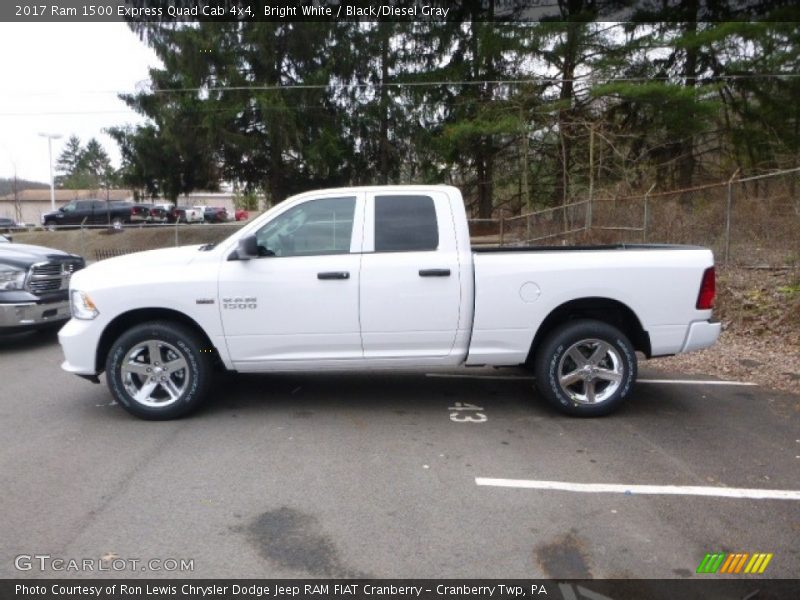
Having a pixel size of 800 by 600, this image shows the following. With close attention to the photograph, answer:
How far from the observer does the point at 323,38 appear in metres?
24.3

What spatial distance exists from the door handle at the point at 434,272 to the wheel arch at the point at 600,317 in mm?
943

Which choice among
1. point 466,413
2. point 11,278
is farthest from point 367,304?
Result: point 11,278

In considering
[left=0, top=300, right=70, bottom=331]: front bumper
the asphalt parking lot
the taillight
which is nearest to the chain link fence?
the asphalt parking lot

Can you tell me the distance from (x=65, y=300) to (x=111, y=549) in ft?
21.4

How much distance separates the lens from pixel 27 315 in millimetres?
8211

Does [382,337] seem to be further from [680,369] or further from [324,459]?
[680,369]

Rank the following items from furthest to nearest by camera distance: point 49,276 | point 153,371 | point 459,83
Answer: point 459,83 → point 49,276 → point 153,371

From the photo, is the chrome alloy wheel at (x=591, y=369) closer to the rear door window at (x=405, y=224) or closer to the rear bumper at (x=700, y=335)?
the rear bumper at (x=700, y=335)

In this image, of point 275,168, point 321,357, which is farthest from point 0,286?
point 275,168

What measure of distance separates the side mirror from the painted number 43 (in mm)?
2169

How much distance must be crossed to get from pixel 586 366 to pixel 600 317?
543 mm

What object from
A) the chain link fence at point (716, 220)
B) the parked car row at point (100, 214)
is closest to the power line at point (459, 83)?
the chain link fence at point (716, 220)

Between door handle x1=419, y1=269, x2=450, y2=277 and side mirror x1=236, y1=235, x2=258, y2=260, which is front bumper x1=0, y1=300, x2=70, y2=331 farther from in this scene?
door handle x1=419, y1=269, x2=450, y2=277

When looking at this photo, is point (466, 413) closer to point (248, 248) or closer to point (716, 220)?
point (248, 248)
